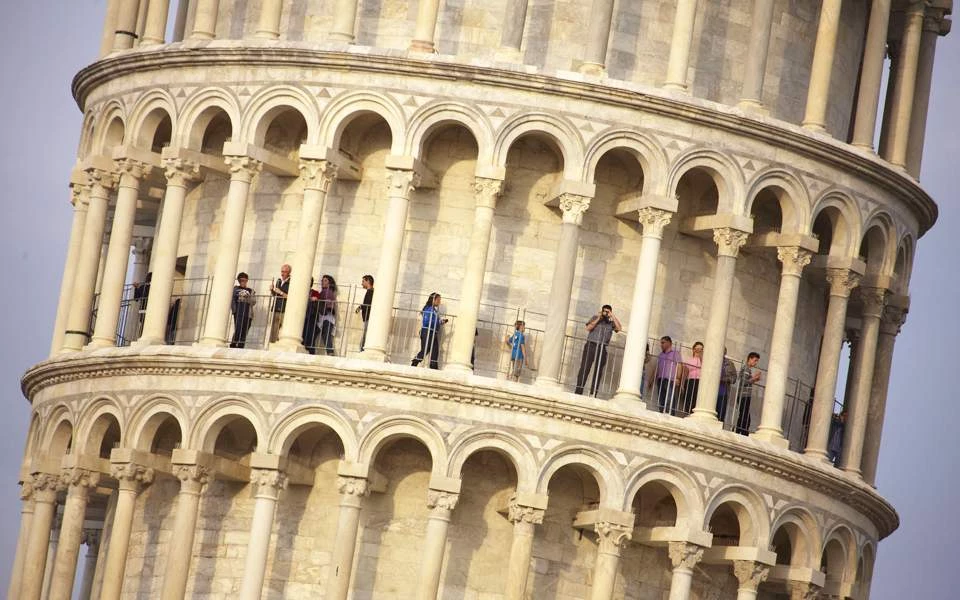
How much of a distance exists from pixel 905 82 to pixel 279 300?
473 inches

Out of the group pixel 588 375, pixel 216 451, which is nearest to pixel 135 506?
pixel 216 451

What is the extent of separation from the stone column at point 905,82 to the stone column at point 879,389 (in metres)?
2.71

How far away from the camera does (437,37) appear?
1863 inches

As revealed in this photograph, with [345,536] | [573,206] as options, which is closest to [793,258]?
[573,206]

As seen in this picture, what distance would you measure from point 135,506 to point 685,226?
10.1 metres

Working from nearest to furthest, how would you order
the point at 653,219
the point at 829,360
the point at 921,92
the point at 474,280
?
the point at 474,280
the point at 653,219
the point at 829,360
the point at 921,92

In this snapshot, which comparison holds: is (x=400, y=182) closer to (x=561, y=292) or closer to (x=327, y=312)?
(x=327, y=312)

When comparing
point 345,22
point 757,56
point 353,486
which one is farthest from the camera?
point 757,56

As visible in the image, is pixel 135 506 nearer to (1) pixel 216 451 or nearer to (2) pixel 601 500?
(1) pixel 216 451

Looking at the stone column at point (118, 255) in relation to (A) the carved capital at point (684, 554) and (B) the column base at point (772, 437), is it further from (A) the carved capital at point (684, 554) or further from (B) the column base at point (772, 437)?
(B) the column base at point (772, 437)

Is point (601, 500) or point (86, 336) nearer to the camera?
point (601, 500)

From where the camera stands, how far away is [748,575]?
151 ft

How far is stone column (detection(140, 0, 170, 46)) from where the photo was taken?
48750mm

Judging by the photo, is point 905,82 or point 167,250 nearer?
point 167,250
